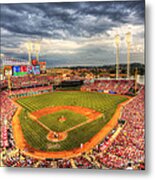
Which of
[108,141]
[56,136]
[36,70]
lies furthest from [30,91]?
[108,141]

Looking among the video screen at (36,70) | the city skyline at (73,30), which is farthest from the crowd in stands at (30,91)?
the city skyline at (73,30)

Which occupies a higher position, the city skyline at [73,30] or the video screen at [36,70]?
the city skyline at [73,30]

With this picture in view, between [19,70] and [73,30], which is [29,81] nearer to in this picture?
→ [19,70]

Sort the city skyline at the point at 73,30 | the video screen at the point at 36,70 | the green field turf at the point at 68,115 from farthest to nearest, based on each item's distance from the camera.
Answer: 1. the video screen at the point at 36,70
2. the green field turf at the point at 68,115
3. the city skyline at the point at 73,30

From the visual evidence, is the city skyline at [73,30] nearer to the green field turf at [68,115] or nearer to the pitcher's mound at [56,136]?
the green field turf at [68,115]

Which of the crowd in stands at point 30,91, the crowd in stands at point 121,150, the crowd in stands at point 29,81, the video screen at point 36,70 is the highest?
the video screen at point 36,70

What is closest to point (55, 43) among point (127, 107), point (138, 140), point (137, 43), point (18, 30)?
point (18, 30)
